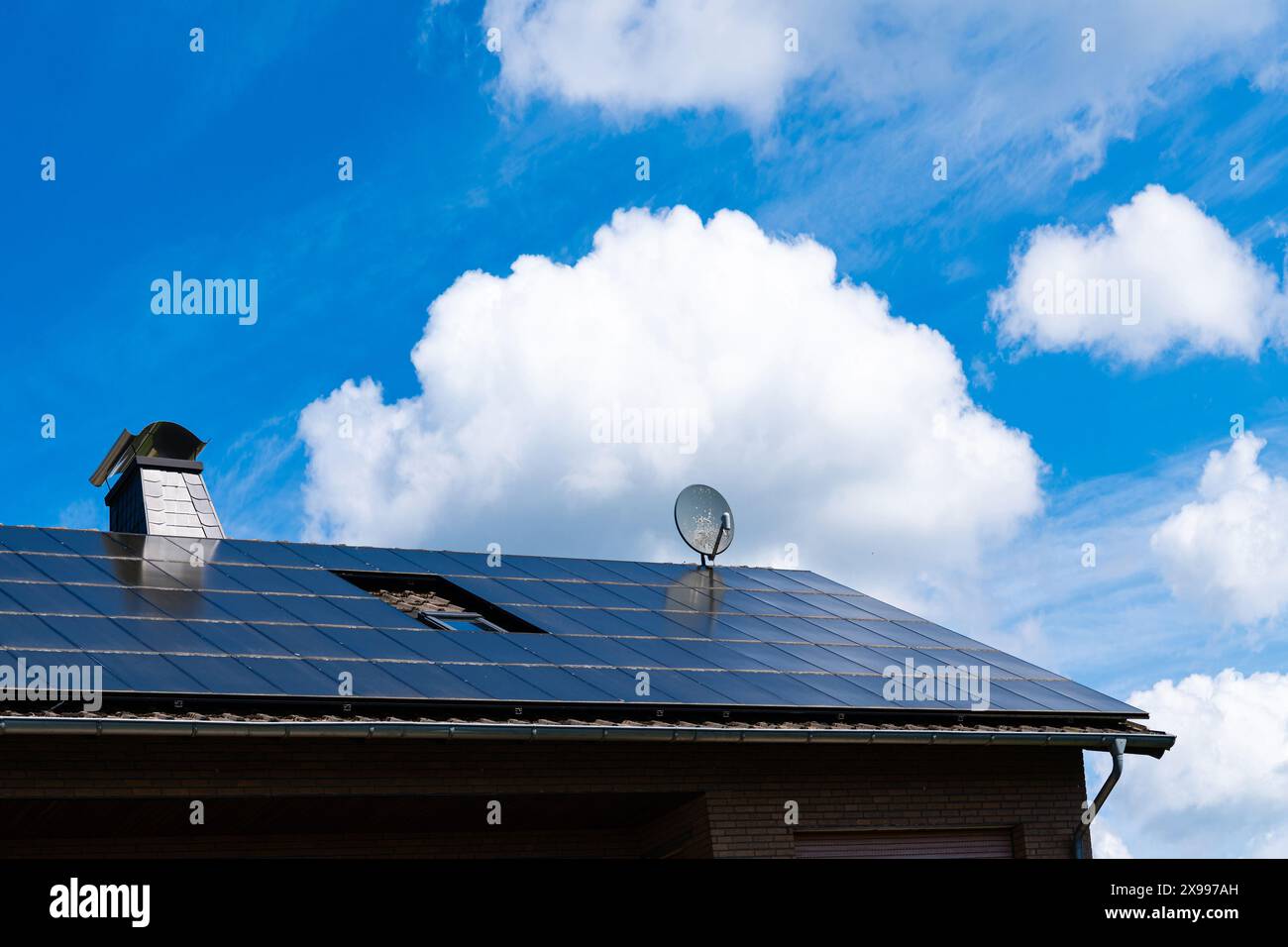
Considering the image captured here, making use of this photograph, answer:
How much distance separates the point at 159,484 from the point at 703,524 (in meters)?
6.56

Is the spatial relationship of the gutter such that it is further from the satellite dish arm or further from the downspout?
the satellite dish arm

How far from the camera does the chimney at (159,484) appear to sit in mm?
17062

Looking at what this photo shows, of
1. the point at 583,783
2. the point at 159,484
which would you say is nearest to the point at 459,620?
the point at 583,783

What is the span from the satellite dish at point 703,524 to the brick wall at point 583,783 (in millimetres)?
5673

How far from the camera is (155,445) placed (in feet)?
59.5

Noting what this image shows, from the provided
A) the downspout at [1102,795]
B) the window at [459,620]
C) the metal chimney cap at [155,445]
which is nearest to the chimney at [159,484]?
the metal chimney cap at [155,445]

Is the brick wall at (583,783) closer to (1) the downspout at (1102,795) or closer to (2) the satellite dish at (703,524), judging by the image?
(1) the downspout at (1102,795)

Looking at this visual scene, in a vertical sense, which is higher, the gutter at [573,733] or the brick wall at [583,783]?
the gutter at [573,733]

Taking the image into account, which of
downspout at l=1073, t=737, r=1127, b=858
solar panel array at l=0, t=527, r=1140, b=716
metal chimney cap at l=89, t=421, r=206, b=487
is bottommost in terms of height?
downspout at l=1073, t=737, r=1127, b=858

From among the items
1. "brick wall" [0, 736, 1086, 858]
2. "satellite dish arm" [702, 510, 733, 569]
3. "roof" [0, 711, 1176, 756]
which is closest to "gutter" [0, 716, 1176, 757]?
"roof" [0, 711, 1176, 756]

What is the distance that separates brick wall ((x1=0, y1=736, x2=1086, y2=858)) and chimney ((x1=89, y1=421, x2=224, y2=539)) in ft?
18.5

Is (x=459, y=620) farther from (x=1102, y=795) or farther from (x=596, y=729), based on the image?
(x=1102, y=795)

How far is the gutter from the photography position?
32.7 ft
